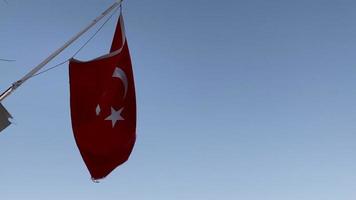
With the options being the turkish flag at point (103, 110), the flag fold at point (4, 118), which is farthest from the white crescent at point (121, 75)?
the flag fold at point (4, 118)

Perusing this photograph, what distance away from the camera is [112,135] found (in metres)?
15.2

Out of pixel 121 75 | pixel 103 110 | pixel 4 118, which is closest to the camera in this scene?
pixel 4 118

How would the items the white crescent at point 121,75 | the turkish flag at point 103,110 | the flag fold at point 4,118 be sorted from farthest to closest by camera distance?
1. the white crescent at point 121,75
2. the turkish flag at point 103,110
3. the flag fold at point 4,118

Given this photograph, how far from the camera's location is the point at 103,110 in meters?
15.1

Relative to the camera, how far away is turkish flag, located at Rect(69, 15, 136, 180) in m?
14.6

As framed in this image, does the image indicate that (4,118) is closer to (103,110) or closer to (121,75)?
(103,110)

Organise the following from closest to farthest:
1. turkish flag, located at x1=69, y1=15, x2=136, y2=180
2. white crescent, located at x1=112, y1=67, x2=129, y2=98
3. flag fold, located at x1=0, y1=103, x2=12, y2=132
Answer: flag fold, located at x1=0, y1=103, x2=12, y2=132 < turkish flag, located at x1=69, y1=15, x2=136, y2=180 < white crescent, located at x1=112, y1=67, x2=129, y2=98

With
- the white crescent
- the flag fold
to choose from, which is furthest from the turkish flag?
the flag fold

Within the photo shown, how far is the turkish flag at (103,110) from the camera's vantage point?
14.6 meters

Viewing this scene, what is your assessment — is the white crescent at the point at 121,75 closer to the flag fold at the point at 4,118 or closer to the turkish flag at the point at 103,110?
the turkish flag at the point at 103,110

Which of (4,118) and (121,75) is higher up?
(121,75)

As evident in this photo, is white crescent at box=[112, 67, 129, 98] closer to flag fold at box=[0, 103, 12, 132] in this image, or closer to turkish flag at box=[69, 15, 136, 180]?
turkish flag at box=[69, 15, 136, 180]

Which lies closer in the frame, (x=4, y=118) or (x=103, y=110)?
(x=4, y=118)

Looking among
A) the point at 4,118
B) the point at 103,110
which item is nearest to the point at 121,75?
the point at 103,110
